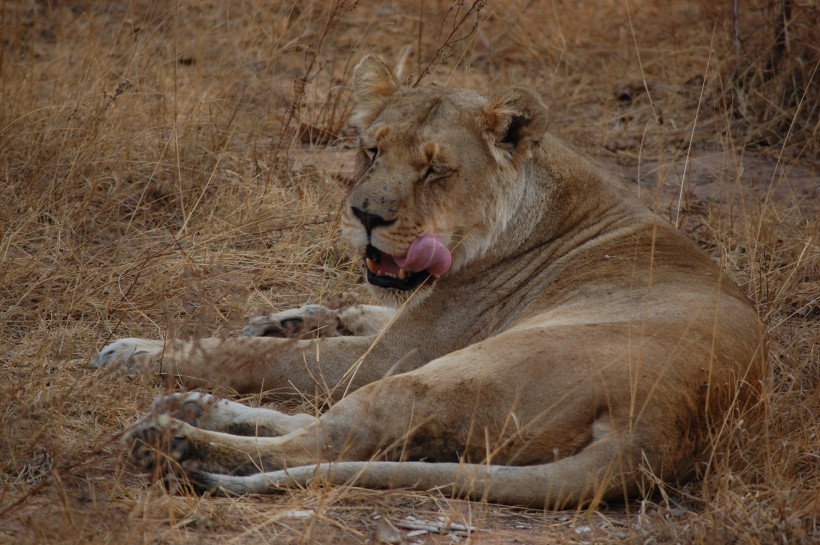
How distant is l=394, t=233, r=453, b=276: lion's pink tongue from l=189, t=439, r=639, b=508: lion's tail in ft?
4.05

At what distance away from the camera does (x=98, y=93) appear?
247 inches

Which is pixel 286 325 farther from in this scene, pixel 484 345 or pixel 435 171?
pixel 484 345

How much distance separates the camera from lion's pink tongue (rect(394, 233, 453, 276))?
14.5 ft

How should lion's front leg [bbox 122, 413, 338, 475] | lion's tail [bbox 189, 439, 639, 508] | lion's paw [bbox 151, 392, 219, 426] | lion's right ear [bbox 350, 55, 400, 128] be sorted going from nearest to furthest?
lion's tail [bbox 189, 439, 639, 508]
lion's front leg [bbox 122, 413, 338, 475]
lion's paw [bbox 151, 392, 219, 426]
lion's right ear [bbox 350, 55, 400, 128]

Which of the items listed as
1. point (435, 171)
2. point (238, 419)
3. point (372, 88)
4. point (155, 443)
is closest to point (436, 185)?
point (435, 171)

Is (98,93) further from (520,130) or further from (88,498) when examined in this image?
(88,498)

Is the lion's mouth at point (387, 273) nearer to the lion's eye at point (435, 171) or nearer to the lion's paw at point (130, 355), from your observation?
the lion's eye at point (435, 171)

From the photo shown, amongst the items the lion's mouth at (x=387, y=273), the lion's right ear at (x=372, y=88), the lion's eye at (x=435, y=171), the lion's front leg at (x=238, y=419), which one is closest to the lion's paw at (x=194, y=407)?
the lion's front leg at (x=238, y=419)

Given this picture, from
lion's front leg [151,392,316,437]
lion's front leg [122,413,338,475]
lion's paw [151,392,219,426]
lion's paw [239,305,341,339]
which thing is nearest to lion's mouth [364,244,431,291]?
lion's paw [239,305,341,339]

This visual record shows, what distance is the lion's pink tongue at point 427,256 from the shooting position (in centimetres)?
441

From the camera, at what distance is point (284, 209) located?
6.17 m

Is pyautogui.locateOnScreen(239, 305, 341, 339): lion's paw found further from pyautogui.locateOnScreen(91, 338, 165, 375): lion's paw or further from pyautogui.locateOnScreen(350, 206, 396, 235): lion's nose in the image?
pyautogui.locateOnScreen(350, 206, 396, 235): lion's nose

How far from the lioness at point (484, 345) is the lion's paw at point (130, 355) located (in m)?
0.01

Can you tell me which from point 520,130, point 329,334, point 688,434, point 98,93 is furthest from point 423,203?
point 98,93
